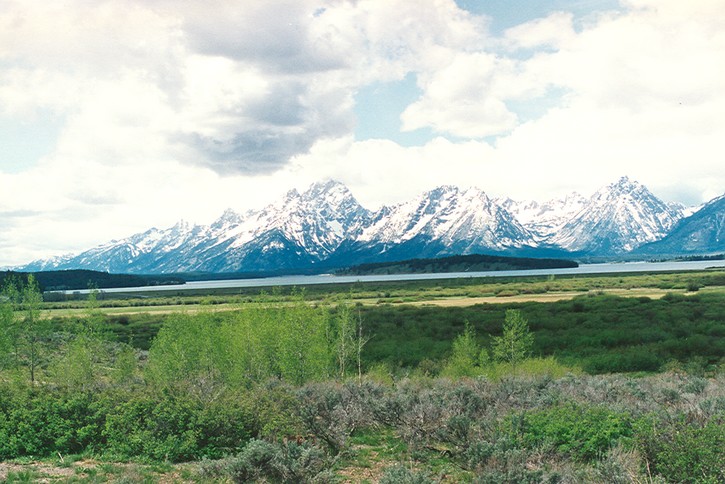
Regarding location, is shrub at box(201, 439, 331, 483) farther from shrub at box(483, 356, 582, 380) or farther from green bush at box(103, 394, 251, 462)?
shrub at box(483, 356, 582, 380)

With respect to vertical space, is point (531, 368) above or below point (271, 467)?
below

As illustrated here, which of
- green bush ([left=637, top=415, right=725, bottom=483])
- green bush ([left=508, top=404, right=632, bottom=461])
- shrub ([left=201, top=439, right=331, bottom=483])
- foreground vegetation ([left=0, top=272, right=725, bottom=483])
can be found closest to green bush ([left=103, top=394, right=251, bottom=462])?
foreground vegetation ([left=0, top=272, right=725, bottom=483])

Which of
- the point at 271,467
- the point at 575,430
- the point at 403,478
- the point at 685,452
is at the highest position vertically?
the point at 403,478

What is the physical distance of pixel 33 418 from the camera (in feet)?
60.3

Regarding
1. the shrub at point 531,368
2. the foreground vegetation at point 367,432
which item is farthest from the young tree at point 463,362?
the foreground vegetation at point 367,432

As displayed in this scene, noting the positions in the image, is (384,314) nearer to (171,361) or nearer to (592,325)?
(592,325)

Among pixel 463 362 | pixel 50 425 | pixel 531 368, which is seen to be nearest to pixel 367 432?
pixel 50 425

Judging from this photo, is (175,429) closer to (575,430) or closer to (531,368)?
(575,430)

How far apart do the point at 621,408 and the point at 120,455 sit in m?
17.3

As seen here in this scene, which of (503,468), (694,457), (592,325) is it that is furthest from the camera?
(592,325)

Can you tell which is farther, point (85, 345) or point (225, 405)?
point (85, 345)

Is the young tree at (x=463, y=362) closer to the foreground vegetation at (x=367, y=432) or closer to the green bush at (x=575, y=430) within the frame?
the foreground vegetation at (x=367, y=432)

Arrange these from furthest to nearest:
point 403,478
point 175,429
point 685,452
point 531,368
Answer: point 531,368
point 175,429
point 685,452
point 403,478

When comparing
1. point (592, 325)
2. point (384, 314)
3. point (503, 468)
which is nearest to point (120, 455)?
point (503, 468)
